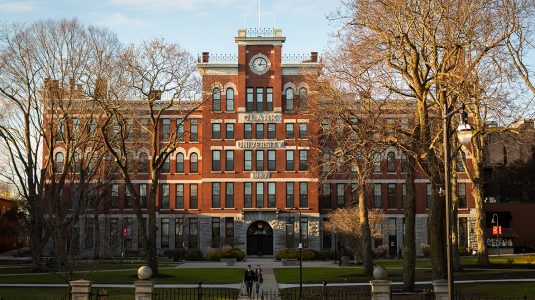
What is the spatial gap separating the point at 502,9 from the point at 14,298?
24946 mm

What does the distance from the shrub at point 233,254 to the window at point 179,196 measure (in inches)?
434

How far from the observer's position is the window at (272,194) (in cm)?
7175

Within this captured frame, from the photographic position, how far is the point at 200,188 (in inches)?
2933

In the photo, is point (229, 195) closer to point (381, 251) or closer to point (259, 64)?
point (259, 64)

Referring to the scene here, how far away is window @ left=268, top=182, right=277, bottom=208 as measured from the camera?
7175 centimetres

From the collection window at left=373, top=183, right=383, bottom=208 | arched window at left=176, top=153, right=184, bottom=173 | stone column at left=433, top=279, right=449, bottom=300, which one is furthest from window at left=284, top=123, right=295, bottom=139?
stone column at left=433, top=279, right=449, bottom=300

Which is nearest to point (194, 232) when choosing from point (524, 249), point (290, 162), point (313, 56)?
point (290, 162)

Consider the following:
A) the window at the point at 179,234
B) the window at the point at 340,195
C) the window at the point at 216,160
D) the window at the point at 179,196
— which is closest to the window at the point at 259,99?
the window at the point at 216,160

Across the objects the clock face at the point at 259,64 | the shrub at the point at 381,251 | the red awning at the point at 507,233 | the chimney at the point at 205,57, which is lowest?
the shrub at the point at 381,251

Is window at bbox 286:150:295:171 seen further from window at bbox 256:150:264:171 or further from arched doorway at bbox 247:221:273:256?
arched doorway at bbox 247:221:273:256

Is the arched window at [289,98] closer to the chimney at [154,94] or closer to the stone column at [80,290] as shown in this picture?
the chimney at [154,94]

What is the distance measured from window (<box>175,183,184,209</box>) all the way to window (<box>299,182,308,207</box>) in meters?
12.8

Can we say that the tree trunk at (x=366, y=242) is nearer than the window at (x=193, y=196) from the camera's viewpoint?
Yes

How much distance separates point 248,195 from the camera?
7212cm
